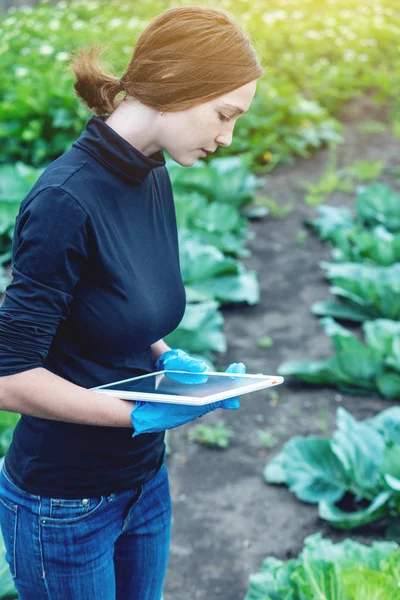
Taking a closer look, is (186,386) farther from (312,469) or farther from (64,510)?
(312,469)

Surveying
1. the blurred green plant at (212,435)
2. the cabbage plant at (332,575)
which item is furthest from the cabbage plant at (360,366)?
the cabbage plant at (332,575)

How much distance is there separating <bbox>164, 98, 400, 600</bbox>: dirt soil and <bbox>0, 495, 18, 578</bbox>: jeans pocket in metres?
1.38

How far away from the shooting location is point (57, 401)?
1443 mm

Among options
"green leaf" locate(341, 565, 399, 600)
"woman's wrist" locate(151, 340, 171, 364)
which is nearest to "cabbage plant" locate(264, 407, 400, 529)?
"green leaf" locate(341, 565, 399, 600)

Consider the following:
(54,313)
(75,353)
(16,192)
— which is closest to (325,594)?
(75,353)

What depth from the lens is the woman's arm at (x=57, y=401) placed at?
55.8 inches

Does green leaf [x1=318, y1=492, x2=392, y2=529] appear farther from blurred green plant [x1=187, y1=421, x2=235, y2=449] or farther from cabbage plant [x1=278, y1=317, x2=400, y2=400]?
cabbage plant [x1=278, y1=317, x2=400, y2=400]

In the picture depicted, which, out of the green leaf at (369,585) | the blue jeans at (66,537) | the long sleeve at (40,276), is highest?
the long sleeve at (40,276)

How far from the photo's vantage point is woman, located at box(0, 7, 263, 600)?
1396mm

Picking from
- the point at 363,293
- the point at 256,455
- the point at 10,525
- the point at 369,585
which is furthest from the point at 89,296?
the point at 363,293

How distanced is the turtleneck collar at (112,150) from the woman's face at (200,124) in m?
0.07

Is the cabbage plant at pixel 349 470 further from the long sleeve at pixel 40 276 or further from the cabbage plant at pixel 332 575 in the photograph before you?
the long sleeve at pixel 40 276

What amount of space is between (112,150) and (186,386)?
507 mm

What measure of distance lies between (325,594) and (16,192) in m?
3.97
